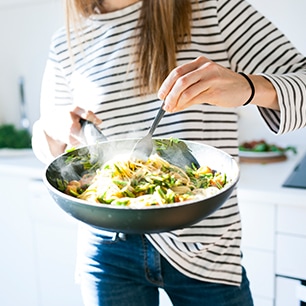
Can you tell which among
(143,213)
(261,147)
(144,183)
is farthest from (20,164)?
(143,213)

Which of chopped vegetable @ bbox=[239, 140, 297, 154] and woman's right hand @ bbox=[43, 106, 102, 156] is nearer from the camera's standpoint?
woman's right hand @ bbox=[43, 106, 102, 156]

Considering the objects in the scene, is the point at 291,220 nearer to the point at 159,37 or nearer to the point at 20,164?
the point at 159,37

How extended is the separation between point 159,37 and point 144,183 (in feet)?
1.13

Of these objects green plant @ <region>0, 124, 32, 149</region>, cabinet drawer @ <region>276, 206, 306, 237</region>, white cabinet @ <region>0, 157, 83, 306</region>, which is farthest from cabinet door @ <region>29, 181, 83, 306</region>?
cabinet drawer @ <region>276, 206, 306, 237</region>

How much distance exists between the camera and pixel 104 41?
2.92 ft

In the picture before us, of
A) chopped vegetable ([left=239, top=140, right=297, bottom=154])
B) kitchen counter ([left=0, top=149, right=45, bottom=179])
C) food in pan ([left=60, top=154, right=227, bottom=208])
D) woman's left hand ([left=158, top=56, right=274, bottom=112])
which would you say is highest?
woman's left hand ([left=158, top=56, right=274, bottom=112])

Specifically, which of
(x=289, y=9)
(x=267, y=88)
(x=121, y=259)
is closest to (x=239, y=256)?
(x=121, y=259)

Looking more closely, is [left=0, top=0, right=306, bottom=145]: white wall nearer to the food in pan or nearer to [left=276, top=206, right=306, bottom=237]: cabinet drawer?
[left=276, top=206, right=306, bottom=237]: cabinet drawer

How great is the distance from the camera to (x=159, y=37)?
83cm

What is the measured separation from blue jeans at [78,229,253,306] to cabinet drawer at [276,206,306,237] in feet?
1.49

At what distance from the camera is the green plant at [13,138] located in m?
2.00

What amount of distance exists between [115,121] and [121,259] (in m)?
0.27

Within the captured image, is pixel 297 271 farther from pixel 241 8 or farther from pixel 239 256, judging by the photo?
pixel 241 8

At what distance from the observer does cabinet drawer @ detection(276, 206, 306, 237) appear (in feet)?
4.06
